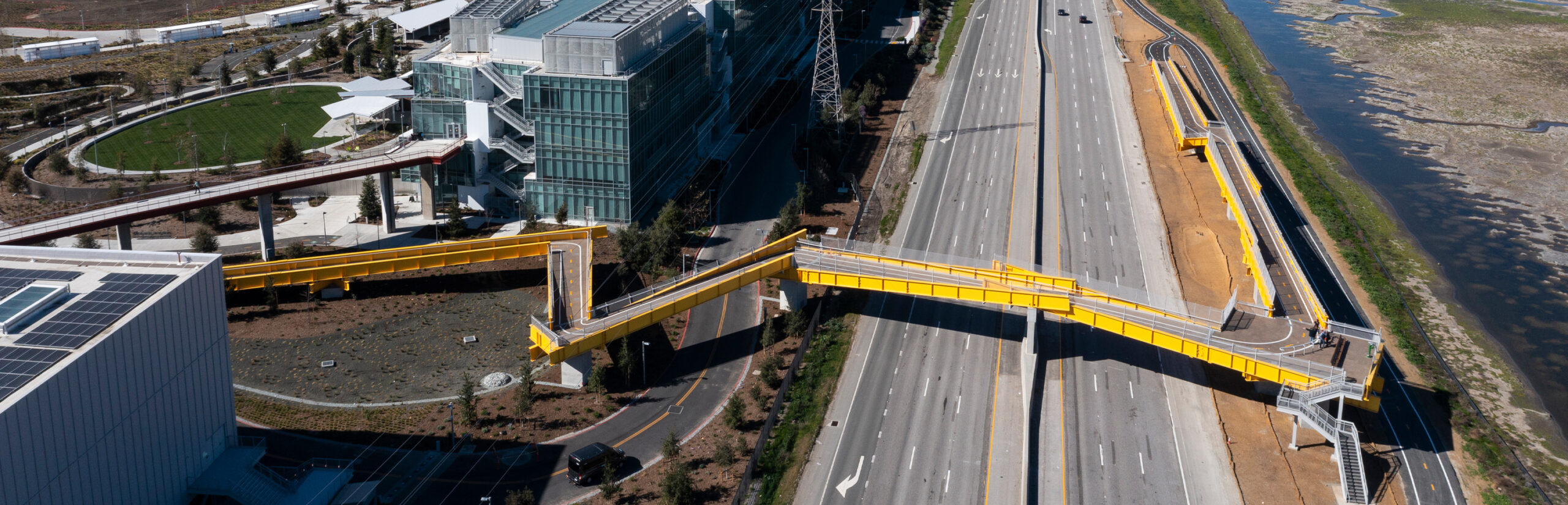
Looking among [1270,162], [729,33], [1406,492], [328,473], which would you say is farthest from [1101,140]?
[328,473]

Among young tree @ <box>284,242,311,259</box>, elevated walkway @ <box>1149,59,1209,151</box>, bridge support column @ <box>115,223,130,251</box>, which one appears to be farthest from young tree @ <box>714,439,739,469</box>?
elevated walkway @ <box>1149,59,1209,151</box>

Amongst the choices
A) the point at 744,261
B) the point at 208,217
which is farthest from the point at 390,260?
the point at 744,261

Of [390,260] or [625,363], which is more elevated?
[390,260]

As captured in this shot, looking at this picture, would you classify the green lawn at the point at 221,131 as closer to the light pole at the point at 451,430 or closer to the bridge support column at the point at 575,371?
the light pole at the point at 451,430

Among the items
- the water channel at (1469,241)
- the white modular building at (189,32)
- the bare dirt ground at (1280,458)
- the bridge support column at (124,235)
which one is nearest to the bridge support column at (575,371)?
the bridge support column at (124,235)

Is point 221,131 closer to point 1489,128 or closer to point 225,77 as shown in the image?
point 225,77

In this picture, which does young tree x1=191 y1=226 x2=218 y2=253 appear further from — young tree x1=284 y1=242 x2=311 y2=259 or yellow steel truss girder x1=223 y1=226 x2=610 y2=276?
young tree x1=284 y1=242 x2=311 y2=259
